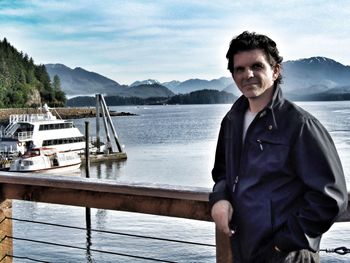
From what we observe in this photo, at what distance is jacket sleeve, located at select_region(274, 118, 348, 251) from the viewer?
1.80m

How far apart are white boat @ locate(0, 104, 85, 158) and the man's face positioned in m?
43.0

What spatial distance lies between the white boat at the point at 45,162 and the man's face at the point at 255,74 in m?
35.5

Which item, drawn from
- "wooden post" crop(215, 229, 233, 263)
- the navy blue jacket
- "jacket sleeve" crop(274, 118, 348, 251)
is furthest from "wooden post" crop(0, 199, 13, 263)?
"jacket sleeve" crop(274, 118, 348, 251)

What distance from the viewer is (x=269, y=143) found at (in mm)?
1941

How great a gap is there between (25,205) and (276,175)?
25475mm

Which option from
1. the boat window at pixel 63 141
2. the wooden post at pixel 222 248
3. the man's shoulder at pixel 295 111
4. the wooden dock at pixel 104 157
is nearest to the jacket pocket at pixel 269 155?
the man's shoulder at pixel 295 111

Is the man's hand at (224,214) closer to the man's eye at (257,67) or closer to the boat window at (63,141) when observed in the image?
the man's eye at (257,67)

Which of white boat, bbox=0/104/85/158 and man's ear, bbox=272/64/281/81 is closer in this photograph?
man's ear, bbox=272/64/281/81

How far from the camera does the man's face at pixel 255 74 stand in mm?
2045

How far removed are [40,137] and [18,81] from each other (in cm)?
10373

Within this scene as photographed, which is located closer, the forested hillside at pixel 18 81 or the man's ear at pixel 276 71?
the man's ear at pixel 276 71

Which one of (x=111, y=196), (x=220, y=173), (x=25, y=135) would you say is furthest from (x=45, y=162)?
(x=220, y=173)

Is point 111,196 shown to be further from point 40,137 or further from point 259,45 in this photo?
point 40,137

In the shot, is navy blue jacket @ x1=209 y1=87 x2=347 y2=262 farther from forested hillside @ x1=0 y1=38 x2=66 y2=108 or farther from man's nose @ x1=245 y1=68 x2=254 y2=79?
forested hillside @ x1=0 y1=38 x2=66 y2=108
